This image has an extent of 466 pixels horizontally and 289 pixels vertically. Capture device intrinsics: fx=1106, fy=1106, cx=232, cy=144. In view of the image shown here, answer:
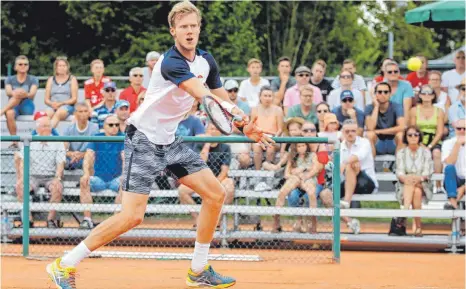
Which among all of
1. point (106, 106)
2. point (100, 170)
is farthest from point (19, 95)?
point (100, 170)

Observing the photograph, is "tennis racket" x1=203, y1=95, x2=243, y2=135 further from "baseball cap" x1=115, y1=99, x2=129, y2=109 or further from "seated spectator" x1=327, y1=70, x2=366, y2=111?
"seated spectator" x1=327, y1=70, x2=366, y2=111

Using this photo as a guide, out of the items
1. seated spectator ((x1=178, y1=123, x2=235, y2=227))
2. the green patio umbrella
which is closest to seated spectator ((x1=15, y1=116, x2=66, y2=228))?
seated spectator ((x1=178, y1=123, x2=235, y2=227))

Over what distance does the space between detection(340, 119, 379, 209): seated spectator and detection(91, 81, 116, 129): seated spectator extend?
3.48 m

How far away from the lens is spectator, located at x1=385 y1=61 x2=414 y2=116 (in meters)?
16.0

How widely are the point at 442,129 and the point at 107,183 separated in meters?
4.98

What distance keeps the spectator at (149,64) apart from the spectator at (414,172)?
13.4 ft

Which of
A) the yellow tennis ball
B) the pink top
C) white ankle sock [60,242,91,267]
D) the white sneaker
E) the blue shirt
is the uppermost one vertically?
the yellow tennis ball

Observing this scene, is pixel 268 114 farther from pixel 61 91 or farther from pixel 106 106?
pixel 61 91

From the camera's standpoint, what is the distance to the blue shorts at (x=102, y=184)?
13680 millimetres

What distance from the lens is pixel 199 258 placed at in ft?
32.9

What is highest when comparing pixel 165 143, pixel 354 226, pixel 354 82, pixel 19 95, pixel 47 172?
pixel 354 82

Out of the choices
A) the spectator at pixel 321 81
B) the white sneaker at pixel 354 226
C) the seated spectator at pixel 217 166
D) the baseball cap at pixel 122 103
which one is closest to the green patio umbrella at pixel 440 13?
the spectator at pixel 321 81

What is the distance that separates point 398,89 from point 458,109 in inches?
36.7

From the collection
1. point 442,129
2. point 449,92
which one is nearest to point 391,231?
point 442,129
